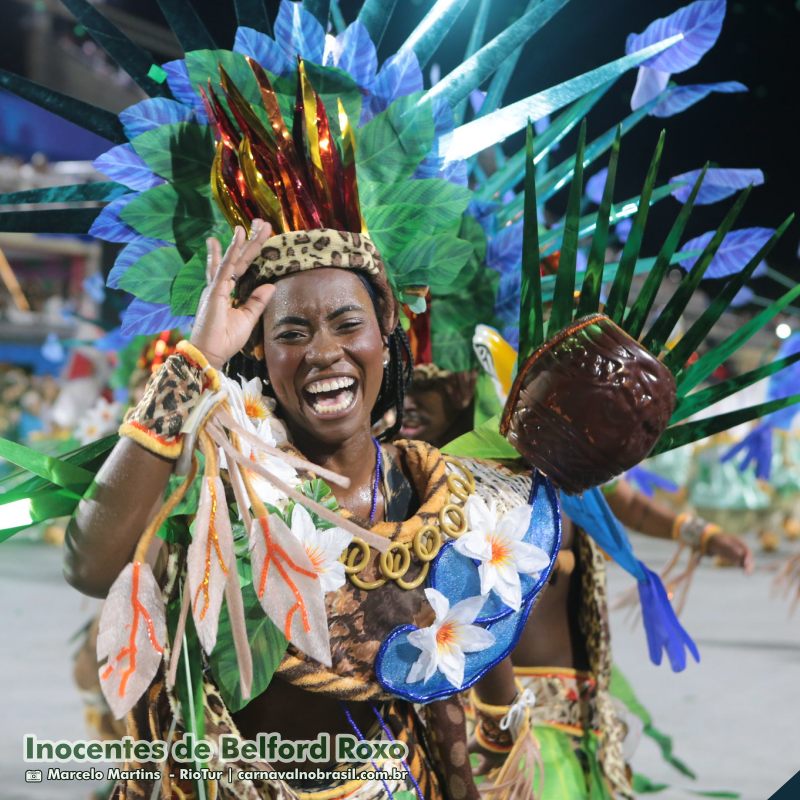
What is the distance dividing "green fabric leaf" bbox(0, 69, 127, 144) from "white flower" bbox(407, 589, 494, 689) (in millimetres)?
966

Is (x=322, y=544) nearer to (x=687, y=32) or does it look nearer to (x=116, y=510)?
(x=116, y=510)

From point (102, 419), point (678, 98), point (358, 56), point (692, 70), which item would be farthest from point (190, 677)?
point (692, 70)

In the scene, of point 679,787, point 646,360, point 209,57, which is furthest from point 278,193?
point 679,787

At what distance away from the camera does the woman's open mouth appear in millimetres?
1748

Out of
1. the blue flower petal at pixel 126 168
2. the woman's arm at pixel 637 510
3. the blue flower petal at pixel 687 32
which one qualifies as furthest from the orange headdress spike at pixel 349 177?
the woman's arm at pixel 637 510

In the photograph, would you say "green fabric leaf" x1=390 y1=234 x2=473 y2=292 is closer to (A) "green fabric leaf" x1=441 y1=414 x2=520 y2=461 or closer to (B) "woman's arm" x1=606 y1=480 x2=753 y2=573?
(A) "green fabric leaf" x1=441 y1=414 x2=520 y2=461

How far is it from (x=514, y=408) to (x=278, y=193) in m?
0.58

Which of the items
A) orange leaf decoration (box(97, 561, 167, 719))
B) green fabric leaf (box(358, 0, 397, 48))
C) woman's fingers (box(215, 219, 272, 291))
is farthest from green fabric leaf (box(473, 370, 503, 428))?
orange leaf decoration (box(97, 561, 167, 719))

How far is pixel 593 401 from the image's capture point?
1.83 m

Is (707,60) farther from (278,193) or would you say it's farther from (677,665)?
(278,193)

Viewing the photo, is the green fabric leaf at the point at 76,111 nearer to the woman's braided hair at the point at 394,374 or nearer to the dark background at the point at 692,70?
the woman's braided hair at the point at 394,374

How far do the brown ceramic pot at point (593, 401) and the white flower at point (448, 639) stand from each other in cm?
31

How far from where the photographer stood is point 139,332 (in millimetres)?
1908

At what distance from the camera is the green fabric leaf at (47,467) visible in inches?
55.9
